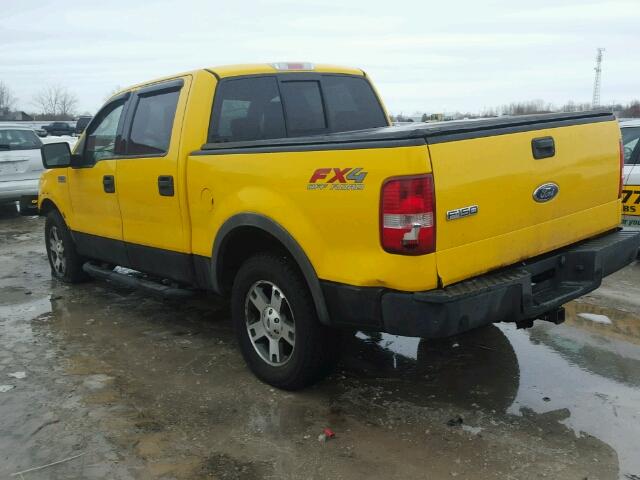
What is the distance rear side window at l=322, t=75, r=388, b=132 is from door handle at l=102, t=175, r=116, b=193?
6.26 ft

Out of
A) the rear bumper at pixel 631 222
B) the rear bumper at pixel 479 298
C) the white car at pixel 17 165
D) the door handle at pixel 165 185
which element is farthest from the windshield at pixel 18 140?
the rear bumper at pixel 631 222

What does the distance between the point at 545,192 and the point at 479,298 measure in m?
0.84

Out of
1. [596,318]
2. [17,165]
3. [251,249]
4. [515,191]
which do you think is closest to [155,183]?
[251,249]

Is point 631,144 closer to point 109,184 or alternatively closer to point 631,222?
point 631,222

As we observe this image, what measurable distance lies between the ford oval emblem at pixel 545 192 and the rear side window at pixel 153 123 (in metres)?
2.59

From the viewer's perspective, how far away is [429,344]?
4.65 meters

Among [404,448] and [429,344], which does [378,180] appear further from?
[429,344]

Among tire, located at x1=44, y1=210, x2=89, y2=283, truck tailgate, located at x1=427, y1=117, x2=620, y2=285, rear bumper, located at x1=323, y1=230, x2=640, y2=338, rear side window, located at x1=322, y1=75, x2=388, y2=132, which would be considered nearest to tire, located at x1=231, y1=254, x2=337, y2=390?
rear bumper, located at x1=323, y1=230, x2=640, y2=338

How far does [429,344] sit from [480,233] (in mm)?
1705

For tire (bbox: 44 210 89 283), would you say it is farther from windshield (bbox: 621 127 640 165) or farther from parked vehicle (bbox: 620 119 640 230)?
windshield (bbox: 621 127 640 165)

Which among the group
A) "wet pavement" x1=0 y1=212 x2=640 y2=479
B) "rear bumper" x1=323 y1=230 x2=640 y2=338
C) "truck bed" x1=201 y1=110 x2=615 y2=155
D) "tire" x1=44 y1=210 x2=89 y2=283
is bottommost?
A: "wet pavement" x1=0 y1=212 x2=640 y2=479

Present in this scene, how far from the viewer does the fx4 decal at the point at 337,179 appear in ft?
9.95

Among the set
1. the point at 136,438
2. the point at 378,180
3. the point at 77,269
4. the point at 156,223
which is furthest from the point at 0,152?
the point at 378,180

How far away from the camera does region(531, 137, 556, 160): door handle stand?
337 cm
